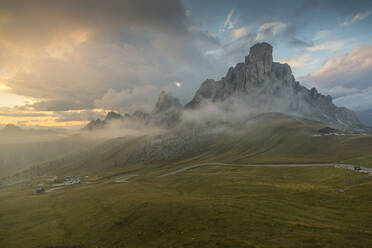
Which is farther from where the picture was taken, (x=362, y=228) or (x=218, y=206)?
(x=218, y=206)

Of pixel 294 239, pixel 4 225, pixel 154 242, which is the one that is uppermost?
pixel 294 239

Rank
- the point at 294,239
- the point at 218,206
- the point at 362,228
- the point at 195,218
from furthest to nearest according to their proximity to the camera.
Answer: the point at 218,206 → the point at 195,218 → the point at 362,228 → the point at 294,239

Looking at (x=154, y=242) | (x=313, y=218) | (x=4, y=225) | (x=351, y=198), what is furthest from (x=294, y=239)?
(x=4, y=225)

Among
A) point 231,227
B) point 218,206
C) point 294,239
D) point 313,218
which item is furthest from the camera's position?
point 218,206

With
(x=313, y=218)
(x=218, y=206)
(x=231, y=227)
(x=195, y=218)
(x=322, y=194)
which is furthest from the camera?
(x=322, y=194)

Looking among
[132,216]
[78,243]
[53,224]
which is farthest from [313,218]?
[53,224]

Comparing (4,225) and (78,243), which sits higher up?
(78,243)

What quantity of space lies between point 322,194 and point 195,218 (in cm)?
4545

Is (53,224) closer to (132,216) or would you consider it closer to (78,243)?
(78,243)

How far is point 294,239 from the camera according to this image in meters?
32.6

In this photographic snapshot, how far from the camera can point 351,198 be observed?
189 ft

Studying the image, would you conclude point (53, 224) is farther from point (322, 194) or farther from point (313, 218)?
point (322, 194)

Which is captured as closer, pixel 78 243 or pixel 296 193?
pixel 78 243

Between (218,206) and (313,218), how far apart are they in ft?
73.6
